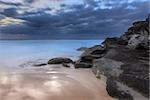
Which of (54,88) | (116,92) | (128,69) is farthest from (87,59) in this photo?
(116,92)

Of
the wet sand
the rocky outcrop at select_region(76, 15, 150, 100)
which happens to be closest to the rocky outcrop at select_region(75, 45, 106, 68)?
the rocky outcrop at select_region(76, 15, 150, 100)

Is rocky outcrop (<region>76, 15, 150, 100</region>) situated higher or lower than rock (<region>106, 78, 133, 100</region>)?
higher

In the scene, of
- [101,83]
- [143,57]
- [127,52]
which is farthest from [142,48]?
[101,83]

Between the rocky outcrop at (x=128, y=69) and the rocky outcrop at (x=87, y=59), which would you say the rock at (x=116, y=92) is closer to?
the rocky outcrop at (x=128, y=69)

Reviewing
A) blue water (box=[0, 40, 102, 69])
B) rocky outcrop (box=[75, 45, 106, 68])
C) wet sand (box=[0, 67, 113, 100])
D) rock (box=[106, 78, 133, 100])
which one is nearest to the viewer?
rock (box=[106, 78, 133, 100])

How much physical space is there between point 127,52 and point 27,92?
11.6 feet

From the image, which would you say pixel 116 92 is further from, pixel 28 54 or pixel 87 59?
pixel 28 54

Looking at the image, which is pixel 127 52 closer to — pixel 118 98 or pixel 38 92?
pixel 118 98

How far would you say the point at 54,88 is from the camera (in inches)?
265

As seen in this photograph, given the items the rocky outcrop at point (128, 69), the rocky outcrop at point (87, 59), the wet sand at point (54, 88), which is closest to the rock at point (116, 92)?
the rocky outcrop at point (128, 69)

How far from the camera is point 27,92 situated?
248 inches

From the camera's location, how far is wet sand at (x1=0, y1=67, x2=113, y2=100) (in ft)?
19.5

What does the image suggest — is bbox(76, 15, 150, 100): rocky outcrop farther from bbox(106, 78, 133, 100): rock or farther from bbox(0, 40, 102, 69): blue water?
bbox(0, 40, 102, 69): blue water

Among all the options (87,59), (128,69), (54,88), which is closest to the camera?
(128,69)
